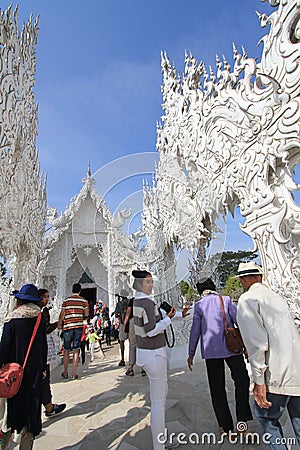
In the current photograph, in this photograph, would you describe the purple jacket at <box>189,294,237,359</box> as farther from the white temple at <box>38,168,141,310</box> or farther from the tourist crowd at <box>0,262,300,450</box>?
the white temple at <box>38,168,141,310</box>

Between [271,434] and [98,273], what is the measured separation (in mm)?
11335

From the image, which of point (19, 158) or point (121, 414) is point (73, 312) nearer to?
point (121, 414)

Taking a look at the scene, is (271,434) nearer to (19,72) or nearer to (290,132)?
(290,132)

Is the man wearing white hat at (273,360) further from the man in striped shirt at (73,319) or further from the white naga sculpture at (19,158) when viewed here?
the man in striped shirt at (73,319)

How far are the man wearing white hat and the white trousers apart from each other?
725 millimetres

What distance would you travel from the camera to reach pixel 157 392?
214 centimetres

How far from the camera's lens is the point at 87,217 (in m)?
11.9

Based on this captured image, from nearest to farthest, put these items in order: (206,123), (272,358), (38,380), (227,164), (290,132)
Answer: (272,358) → (38,380) → (290,132) → (227,164) → (206,123)

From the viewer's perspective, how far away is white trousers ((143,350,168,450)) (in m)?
2.11

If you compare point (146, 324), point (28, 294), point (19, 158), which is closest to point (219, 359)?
point (146, 324)

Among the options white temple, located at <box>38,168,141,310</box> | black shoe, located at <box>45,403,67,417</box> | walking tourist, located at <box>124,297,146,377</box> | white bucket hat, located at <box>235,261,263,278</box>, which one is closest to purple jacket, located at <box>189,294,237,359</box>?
white bucket hat, located at <box>235,261,263,278</box>

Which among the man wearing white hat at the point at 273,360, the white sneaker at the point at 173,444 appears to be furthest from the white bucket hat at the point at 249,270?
the white sneaker at the point at 173,444

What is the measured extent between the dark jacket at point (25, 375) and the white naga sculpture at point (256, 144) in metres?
2.28

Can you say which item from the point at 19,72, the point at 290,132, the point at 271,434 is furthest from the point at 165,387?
the point at 19,72
